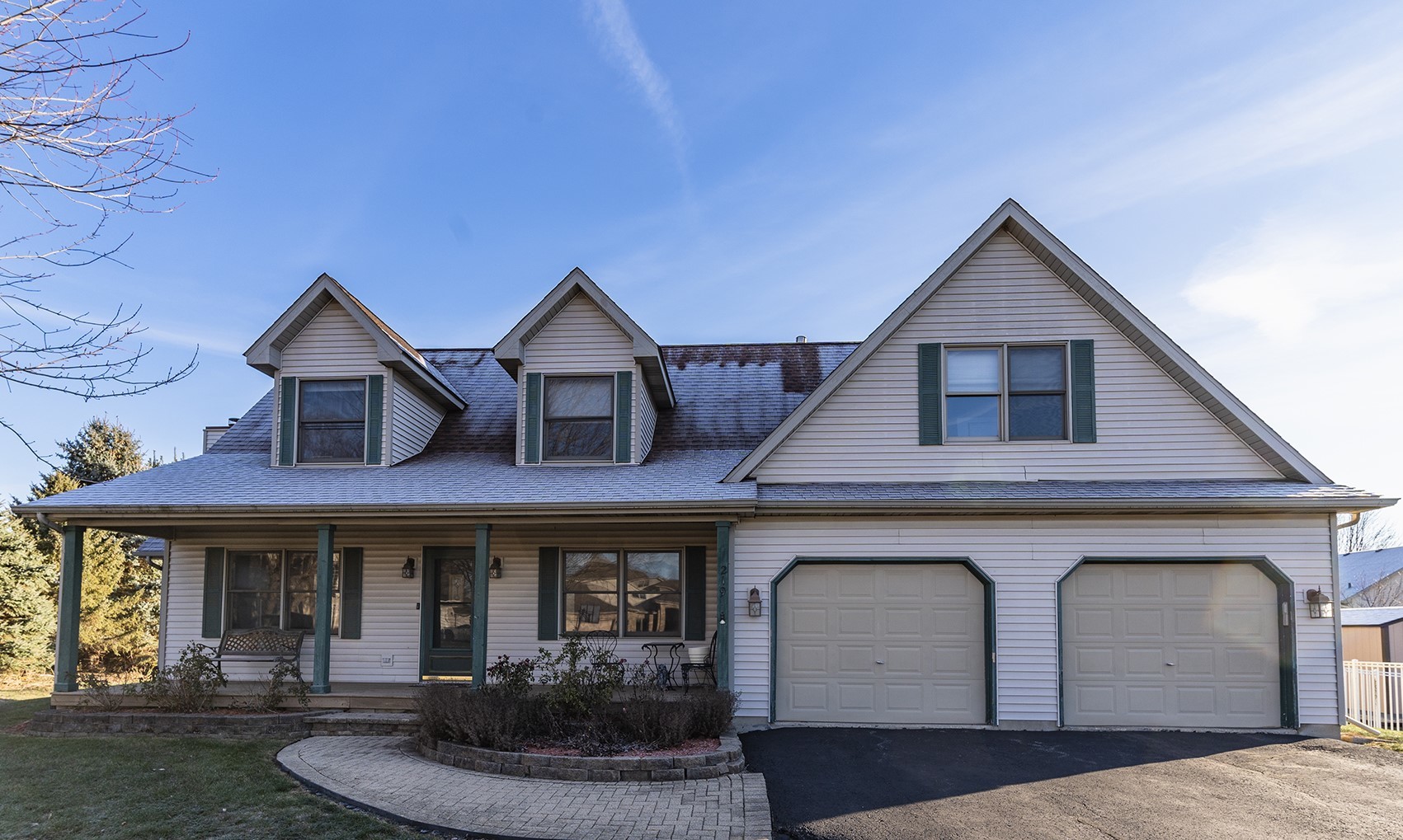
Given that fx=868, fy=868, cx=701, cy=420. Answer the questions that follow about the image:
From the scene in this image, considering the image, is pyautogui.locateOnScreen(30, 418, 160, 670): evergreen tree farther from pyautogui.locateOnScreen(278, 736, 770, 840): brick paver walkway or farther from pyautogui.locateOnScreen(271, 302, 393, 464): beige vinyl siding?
pyautogui.locateOnScreen(278, 736, 770, 840): brick paver walkway

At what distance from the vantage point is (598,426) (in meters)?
13.5

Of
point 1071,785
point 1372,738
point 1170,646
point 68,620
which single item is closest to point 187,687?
point 68,620

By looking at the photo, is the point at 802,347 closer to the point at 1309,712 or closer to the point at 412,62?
the point at 412,62

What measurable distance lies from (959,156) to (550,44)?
6.51m

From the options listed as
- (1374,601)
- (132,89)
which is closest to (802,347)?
(132,89)

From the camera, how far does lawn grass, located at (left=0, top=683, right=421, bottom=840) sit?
693 cm

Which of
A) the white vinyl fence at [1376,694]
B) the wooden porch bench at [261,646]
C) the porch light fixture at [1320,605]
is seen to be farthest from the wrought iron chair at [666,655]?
the white vinyl fence at [1376,694]

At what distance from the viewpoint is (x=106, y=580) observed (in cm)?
2103

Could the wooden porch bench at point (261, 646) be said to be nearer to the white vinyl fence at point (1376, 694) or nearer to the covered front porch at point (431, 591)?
the covered front porch at point (431, 591)

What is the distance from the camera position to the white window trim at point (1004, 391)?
38.2 ft

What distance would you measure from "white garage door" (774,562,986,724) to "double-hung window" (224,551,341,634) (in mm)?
7281

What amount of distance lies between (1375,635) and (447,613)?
974 inches

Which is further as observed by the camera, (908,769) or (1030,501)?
(1030,501)

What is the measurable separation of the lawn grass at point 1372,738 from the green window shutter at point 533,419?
11.2 meters
